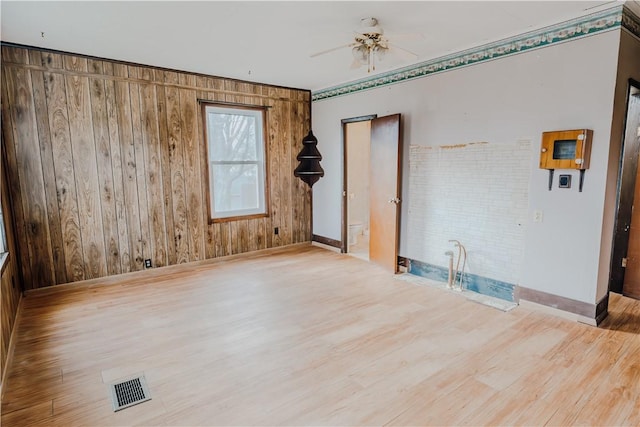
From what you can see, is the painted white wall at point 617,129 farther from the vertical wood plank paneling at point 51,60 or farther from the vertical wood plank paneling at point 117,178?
the vertical wood plank paneling at point 51,60

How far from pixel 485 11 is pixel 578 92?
1.07m

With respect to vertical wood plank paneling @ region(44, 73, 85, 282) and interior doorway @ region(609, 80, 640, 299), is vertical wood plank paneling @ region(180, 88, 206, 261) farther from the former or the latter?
interior doorway @ region(609, 80, 640, 299)

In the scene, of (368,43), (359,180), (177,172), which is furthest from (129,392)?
(359,180)

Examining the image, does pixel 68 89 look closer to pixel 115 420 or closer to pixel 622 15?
pixel 115 420

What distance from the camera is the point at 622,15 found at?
9.23 ft

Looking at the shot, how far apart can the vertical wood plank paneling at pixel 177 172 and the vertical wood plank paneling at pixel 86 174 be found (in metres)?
0.86

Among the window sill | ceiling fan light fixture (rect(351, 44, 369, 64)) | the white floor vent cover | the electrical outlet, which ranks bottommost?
the white floor vent cover

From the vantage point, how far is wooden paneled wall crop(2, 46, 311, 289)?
3.78 m

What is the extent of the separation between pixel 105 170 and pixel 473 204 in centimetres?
422

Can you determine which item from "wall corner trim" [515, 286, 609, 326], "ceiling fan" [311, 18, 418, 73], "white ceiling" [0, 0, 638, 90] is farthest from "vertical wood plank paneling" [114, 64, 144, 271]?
"wall corner trim" [515, 286, 609, 326]

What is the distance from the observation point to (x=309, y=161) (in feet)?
19.1

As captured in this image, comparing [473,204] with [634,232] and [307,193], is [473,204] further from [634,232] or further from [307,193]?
[307,193]

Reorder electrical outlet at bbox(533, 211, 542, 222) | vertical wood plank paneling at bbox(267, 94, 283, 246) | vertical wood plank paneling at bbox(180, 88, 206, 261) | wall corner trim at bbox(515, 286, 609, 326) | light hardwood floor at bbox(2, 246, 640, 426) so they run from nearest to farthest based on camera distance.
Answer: light hardwood floor at bbox(2, 246, 640, 426) → wall corner trim at bbox(515, 286, 609, 326) → electrical outlet at bbox(533, 211, 542, 222) → vertical wood plank paneling at bbox(180, 88, 206, 261) → vertical wood plank paneling at bbox(267, 94, 283, 246)

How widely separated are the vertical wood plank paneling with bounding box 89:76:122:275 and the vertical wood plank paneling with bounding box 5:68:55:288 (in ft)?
1.78
